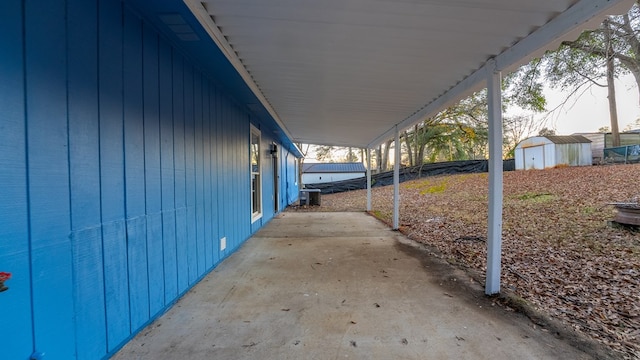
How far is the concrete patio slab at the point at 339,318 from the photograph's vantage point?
186 cm

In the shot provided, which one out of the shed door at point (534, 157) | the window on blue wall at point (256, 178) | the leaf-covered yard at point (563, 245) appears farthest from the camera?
the shed door at point (534, 157)

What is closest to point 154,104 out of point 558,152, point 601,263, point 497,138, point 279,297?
point 279,297

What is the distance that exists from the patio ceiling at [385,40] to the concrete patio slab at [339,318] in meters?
2.30

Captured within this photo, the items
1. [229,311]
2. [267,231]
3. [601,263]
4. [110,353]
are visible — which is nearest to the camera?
[110,353]

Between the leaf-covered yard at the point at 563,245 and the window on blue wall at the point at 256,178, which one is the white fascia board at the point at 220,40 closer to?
the window on blue wall at the point at 256,178

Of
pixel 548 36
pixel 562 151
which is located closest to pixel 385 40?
pixel 548 36

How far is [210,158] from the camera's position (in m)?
3.50

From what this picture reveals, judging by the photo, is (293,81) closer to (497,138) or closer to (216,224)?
(216,224)

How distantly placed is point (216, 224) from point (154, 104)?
178 centimetres

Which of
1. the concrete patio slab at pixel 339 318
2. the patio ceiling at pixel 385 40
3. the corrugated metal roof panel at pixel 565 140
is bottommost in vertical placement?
the concrete patio slab at pixel 339 318

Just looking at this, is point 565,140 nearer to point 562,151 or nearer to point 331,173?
point 562,151

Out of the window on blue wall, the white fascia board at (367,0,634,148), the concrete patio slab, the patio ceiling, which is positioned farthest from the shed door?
the window on blue wall

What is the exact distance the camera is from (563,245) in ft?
13.7

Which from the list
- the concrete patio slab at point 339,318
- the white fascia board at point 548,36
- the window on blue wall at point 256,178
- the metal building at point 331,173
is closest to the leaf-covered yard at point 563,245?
the concrete patio slab at point 339,318
